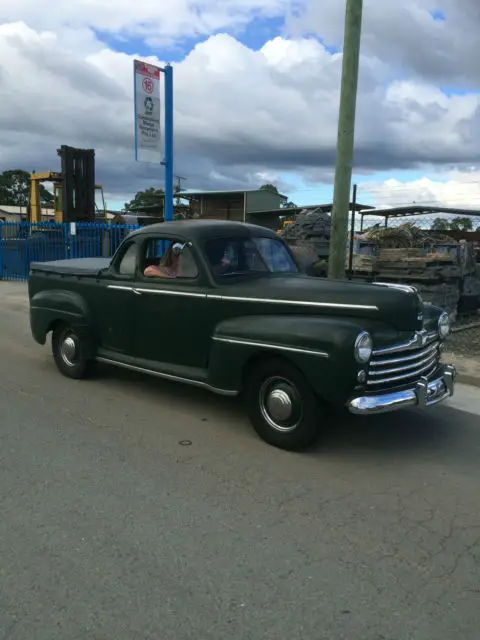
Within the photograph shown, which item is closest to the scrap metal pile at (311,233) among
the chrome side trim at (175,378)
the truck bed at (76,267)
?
the truck bed at (76,267)

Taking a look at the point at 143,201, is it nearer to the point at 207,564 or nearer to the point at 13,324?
the point at 13,324

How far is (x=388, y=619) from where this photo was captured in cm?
270

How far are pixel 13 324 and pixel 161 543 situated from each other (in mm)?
8826

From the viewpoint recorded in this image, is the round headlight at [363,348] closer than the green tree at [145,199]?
Yes

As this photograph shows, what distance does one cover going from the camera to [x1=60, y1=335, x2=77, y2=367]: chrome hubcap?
680 cm

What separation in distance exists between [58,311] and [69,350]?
476 millimetres

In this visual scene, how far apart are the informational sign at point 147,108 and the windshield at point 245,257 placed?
6115 mm

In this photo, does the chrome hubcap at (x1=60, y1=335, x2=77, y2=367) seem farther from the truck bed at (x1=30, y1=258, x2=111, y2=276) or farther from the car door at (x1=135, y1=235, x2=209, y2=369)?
the car door at (x1=135, y1=235, x2=209, y2=369)

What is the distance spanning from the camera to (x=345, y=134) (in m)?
7.57

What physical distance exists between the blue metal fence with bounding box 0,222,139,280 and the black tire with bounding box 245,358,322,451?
38.6 feet

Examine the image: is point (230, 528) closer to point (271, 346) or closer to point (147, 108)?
point (271, 346)

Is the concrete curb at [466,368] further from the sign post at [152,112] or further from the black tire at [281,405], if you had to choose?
the sign post at [152,112]

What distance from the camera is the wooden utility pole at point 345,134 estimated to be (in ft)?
24.2

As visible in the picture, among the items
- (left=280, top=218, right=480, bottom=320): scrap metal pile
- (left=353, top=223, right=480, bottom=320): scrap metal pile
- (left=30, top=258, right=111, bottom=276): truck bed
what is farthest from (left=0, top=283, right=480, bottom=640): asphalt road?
(left=353, top=223, right=480, bottom=320): scrap metal pile
